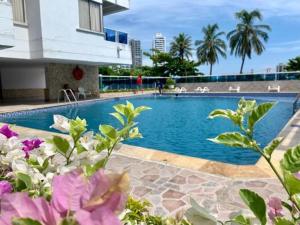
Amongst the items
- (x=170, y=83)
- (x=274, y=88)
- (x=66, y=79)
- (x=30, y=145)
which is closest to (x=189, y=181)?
(x=30, y=145)

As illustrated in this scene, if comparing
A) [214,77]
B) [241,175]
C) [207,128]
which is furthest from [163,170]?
[214,77]

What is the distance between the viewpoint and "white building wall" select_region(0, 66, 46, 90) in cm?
1978

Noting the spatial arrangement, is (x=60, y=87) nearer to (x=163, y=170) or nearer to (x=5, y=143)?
(x=163, y=170)

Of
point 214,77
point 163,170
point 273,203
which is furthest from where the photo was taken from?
point 214,77

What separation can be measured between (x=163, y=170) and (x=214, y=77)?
24.5 m

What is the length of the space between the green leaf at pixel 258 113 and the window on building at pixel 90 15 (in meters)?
16.2

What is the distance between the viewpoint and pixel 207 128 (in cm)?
963

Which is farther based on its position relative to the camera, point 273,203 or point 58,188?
point 273,203

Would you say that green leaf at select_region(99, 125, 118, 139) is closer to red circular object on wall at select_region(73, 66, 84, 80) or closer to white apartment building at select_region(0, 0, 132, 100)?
white apartment building at select_region(0, 0, 132, 100)

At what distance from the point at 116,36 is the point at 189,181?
50.6 feet

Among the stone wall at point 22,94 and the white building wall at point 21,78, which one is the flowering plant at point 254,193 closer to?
the stone wall at point 22,94

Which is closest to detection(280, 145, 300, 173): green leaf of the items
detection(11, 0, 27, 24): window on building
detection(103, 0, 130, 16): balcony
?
detection(11, 0, 27, 24): window on building

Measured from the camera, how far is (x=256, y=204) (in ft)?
2.13

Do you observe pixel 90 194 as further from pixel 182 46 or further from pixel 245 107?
pixel 182 46
